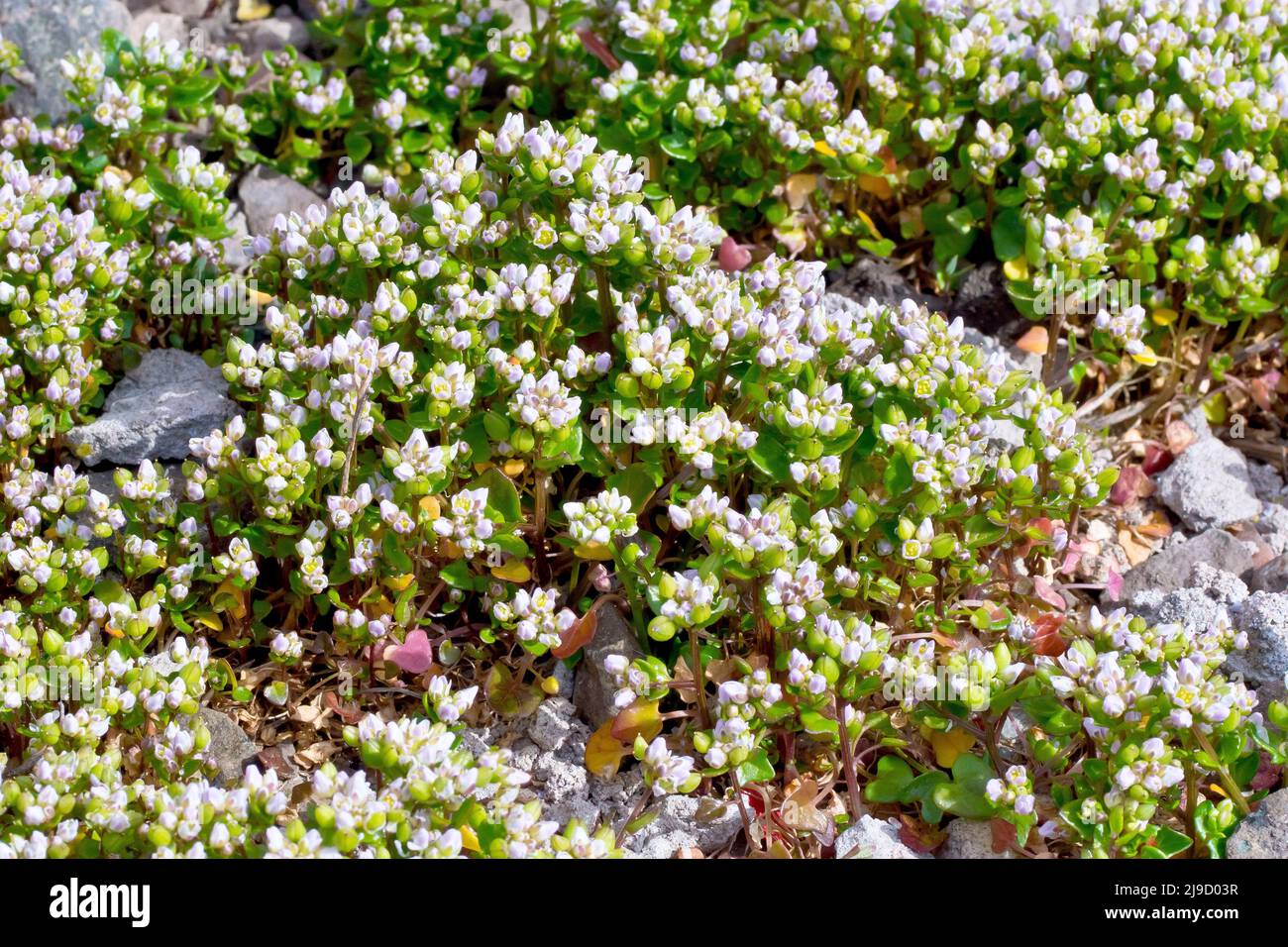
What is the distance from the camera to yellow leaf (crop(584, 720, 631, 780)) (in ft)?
13.8

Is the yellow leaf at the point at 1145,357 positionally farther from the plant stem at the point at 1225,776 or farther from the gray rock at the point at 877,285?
the plant stem at the point at 1225,776

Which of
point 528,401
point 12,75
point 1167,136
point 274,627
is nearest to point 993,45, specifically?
point 1167,136

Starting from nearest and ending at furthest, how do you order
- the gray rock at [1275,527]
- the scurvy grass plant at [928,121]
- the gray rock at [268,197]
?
the gray rock at [1275,527]
the scurvy grass plant at [928,121]
the gray rock at [268,197]

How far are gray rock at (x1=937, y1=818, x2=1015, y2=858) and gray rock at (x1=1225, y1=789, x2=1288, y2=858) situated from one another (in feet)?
2.00

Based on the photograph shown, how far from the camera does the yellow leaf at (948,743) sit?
415 cm

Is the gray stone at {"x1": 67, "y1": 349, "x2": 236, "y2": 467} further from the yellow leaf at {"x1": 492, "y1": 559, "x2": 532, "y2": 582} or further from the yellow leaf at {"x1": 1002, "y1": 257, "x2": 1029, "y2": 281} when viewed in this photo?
the yellow leaf at {"x1": 1002, "y1": 257, "x2": 1029, "y2": 281}

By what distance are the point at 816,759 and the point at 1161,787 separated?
0.98 meters

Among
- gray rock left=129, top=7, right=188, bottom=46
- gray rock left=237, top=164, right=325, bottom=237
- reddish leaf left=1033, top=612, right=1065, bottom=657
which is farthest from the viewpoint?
gray rock left=129, top=7, right=188, bottom=46

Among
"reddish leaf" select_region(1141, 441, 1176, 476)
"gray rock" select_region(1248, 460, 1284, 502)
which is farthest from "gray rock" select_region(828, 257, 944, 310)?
"gray rock" select_region(1248, 460, 1284, 502)

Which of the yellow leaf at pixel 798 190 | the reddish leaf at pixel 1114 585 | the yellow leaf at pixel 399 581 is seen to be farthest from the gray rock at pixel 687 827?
the yellow leaf at pixel 798 190

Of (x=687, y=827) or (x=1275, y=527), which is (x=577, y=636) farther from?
(x=1275, y=527)

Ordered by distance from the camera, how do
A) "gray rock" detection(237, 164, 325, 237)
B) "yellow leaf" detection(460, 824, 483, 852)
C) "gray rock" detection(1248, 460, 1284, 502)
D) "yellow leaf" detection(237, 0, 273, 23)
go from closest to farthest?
"yellow leaf" detection(460, 824, 483, 852)
"gray rock" detection(1248, 460, 1284, 502)
"gray rock" detection(237, 164, 325, 237)
"yellow leaf" detection(237, 0, 273, 23)

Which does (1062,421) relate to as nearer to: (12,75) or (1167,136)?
(1167,136)

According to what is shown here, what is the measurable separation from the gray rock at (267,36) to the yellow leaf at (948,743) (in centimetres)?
409
